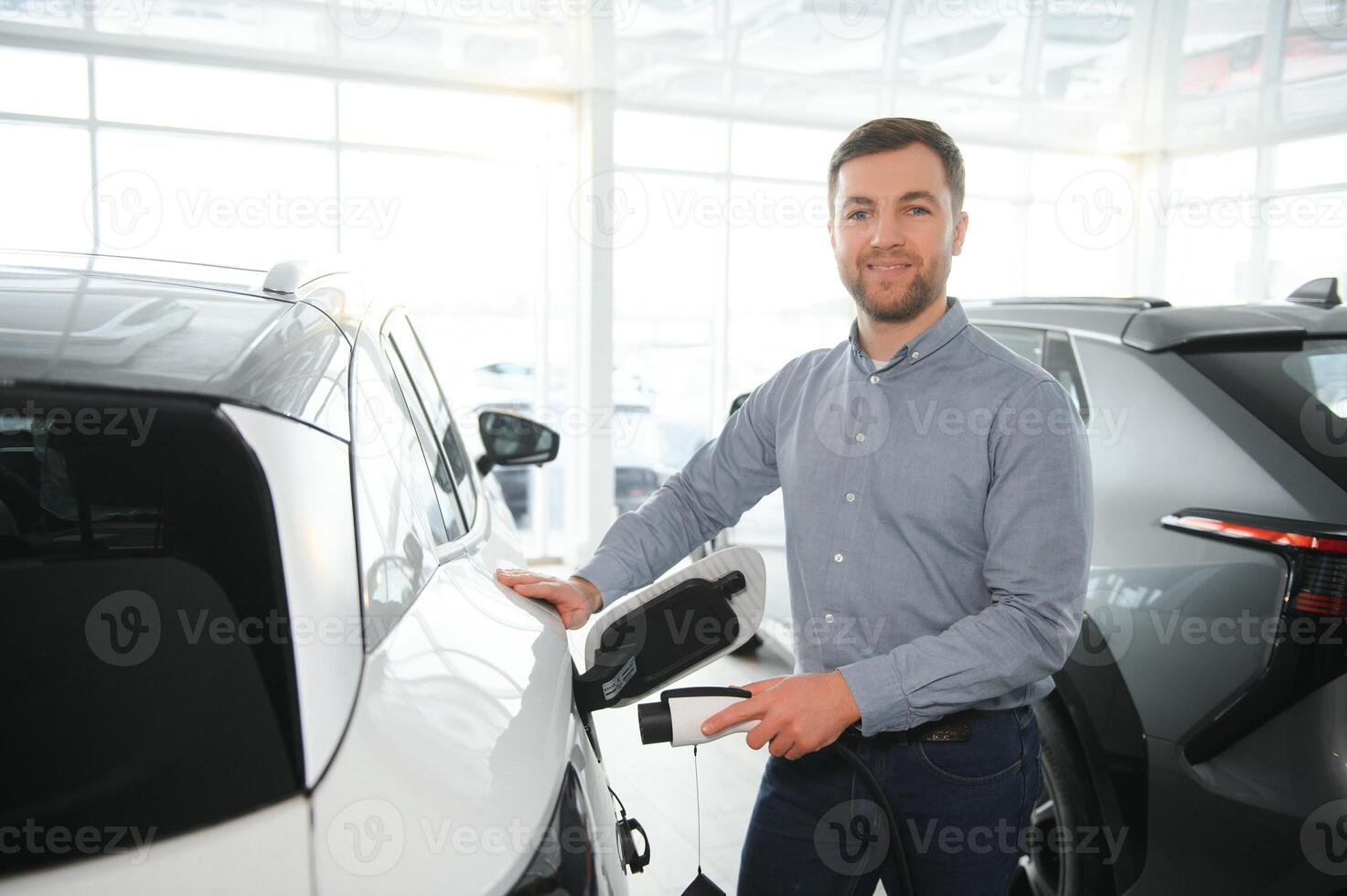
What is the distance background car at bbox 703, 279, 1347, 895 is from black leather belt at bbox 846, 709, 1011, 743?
0.53 m

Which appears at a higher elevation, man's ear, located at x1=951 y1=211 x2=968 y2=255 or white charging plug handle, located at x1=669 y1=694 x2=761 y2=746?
man's ear, located at x1=951 y1=211 x2=968 y2=255

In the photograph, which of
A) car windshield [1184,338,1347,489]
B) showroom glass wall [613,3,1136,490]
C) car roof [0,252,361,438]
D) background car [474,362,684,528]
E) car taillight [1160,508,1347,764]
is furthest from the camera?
background car [474,362,684,528]

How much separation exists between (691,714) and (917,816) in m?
0.57

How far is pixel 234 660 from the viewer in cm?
95

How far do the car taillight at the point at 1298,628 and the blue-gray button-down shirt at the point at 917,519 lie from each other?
442 millimetres

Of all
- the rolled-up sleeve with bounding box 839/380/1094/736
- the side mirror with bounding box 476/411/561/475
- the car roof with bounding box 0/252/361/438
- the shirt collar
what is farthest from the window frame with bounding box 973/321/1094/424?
the car roof with bounding box 0/252/361/438

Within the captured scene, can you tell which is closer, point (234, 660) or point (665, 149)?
point (234, 660)

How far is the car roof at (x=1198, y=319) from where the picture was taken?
82.3 inches

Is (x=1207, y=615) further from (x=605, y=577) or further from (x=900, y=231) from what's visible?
(x=605, y=577)

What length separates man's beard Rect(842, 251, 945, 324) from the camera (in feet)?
5.46

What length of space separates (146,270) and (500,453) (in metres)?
1.43

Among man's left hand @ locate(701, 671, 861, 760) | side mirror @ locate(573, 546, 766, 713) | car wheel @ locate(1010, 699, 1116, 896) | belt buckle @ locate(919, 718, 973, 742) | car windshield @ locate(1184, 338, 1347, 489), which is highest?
car windshield @ locate(1184, 338, 1347, 489)

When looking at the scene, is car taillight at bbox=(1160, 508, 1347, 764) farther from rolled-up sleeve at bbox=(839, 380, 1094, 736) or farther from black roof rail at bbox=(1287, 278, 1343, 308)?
black roof rail at bbox=(1287, 278, 1343, 308)

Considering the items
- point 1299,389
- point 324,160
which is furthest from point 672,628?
point 324,160
